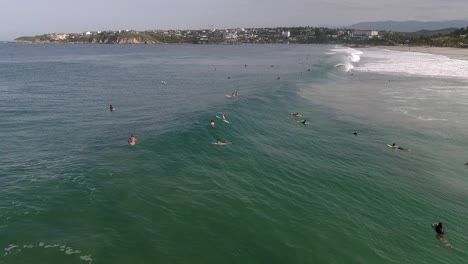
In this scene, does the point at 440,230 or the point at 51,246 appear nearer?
the point at 51,246

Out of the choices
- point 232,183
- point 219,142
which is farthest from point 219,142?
point 232,183

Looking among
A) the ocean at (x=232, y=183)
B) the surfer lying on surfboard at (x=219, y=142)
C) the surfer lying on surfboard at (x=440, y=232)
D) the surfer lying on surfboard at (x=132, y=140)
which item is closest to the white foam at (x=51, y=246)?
the ocean at (x=232, y=183)

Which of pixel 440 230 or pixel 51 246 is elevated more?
pixel 51 246

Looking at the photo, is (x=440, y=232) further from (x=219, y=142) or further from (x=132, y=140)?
(x=132, y=140)

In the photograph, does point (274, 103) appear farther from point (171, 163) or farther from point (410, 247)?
point (410, 247)

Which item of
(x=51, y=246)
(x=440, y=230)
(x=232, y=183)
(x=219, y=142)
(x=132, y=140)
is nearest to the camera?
(x=51, y=246)

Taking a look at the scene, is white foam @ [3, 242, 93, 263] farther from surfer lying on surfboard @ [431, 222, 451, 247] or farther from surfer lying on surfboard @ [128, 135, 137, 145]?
surfer lying on surfboard @ [431, 222, 451, 247]

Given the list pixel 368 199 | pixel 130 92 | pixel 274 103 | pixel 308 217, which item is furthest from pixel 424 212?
pixel 130 92

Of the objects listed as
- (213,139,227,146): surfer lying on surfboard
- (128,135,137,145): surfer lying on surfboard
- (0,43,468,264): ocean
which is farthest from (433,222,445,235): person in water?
(128,135,137,145): surfer lying on surfboard
